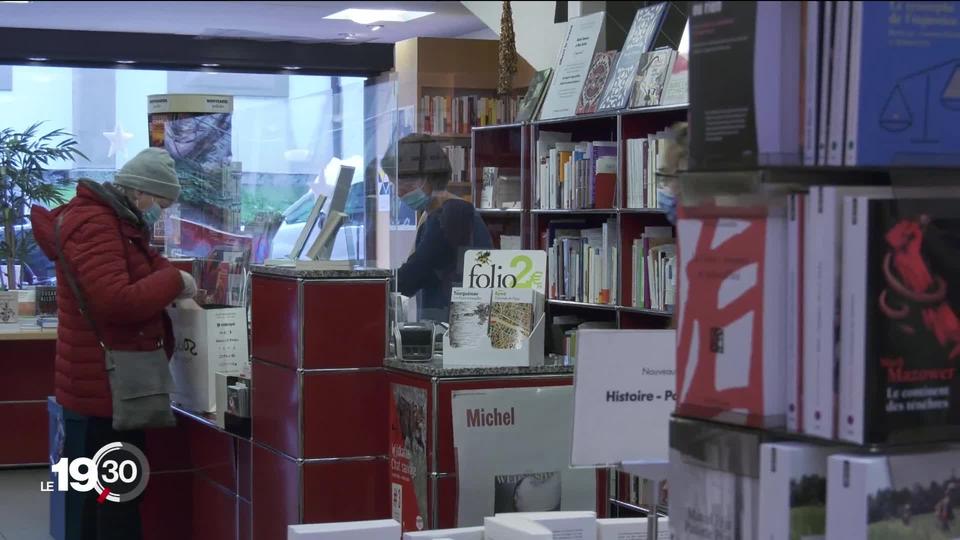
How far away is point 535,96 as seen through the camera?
7.49 m

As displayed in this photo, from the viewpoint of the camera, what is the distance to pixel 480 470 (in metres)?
3.98

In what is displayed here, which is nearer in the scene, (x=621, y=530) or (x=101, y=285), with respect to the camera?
(x=621, y=530)

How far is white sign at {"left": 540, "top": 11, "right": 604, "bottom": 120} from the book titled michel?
194 inches

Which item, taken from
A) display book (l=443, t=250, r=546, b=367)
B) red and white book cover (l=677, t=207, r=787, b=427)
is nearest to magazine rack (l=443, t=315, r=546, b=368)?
display book (l=443, t=250, r=546, b=367)

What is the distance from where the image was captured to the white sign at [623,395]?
9.30 ft

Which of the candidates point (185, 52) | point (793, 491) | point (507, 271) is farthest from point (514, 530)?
point (185, 52)

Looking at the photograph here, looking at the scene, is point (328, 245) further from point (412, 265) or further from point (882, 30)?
point (882, 30)

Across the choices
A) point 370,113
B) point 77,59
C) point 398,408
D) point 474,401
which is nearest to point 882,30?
point 474,401

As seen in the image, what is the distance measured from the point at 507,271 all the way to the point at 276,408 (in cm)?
101

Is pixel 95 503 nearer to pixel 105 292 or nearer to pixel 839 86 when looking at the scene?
pixel 105 292

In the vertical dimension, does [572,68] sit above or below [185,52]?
below

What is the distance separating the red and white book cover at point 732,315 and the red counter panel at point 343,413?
2340 millimetres

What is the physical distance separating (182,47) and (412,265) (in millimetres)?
5340

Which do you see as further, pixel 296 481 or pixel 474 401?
pixel 296 481
